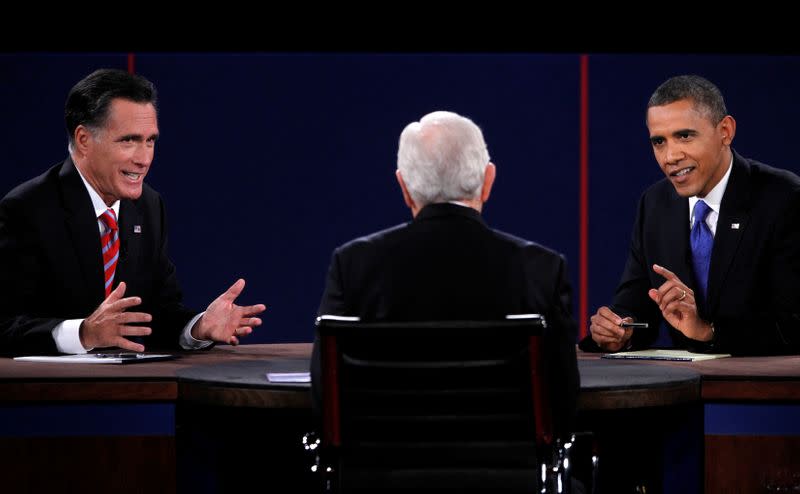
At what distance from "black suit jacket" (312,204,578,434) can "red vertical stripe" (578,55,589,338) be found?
7.23 ft

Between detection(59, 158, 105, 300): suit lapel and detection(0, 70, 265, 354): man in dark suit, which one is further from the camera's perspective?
detection(59, 158, 105, 300): suit lapel

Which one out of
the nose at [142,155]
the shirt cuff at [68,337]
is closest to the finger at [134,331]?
the shirt cuff at [68,337]

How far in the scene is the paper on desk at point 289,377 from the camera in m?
2.43

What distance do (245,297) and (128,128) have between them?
106cm

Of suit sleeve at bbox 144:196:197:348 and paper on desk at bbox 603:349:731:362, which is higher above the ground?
suit sleeve at bbox 144:196:197:348

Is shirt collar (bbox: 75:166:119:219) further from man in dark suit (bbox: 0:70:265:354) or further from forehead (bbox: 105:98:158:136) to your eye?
forehead (bbox: 105:98:158:136)

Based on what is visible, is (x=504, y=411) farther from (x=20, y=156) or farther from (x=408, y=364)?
(x=20, y=156)

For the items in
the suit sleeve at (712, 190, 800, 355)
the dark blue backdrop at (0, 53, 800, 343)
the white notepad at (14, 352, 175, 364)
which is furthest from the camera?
the dark blue backdrop at (0, 53, 800, 343)

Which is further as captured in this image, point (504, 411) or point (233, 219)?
point (233, 219)

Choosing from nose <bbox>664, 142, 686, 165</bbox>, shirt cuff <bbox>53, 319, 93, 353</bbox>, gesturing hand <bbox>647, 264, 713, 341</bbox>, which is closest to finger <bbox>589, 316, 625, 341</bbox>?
gesturing hand <bbox>647, 264, 713, 341</bbox>

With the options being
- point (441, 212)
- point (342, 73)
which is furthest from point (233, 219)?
point (441, 212)

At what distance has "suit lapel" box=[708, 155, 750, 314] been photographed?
11.1 ft

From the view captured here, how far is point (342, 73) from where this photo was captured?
4.33 metres

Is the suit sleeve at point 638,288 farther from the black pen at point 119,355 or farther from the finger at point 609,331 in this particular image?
the black pen at point 119,355
